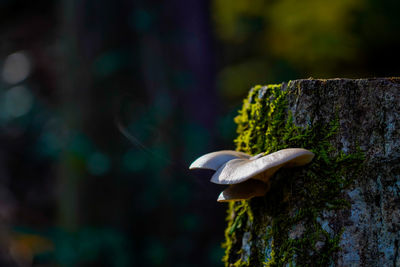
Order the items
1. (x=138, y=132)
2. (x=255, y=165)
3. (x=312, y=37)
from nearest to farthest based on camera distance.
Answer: (x=255, y=165) → (x=138, y=132) → (x=312, y=37)

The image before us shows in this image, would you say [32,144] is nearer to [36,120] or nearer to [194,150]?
[36,120]

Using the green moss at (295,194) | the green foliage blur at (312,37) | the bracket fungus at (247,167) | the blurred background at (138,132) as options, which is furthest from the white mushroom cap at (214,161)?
the green foliage blur at (312,37)

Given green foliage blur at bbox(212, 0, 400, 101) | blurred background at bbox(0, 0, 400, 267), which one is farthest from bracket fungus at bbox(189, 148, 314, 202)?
green foliage blur at bbox(212, 0, 400, 101)

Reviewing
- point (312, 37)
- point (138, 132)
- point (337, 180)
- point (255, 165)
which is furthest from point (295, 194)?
point (312, 37)

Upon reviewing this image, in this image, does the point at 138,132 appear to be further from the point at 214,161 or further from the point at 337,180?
the point at 337,180

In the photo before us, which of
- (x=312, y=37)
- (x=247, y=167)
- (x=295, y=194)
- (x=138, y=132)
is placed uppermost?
(x=312, y=37)

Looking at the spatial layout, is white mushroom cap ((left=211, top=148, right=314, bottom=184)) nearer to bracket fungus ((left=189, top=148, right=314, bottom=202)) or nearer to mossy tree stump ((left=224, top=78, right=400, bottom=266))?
bracket fungus ((left=189, top=148, right=314, bottom=202))
